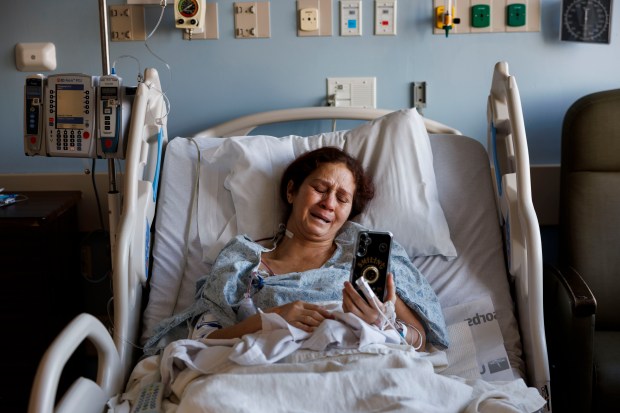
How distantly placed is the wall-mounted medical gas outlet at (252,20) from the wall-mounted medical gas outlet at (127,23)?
1.19 feet

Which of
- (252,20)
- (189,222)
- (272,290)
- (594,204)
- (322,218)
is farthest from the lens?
(252,20)

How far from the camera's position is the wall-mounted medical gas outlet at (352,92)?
2.68m

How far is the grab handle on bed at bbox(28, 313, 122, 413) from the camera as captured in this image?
1.40m

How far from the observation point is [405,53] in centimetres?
268

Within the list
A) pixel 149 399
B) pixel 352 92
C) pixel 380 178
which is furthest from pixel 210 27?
pixel 149 399

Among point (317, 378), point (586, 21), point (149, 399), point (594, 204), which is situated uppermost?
point (586, 21)

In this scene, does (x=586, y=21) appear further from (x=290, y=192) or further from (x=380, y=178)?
(x=290, y=192)

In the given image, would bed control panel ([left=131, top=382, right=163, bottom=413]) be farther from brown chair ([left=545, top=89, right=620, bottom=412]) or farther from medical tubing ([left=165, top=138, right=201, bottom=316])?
brown chair ([left=545, top=89, right=620, bottom=412])

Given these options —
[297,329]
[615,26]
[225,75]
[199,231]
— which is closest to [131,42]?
[225,75]

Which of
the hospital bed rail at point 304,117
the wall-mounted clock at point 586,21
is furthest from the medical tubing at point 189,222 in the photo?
the wall-mounted clock at point 586,21

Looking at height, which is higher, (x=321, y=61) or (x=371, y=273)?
(x=321, y=61)

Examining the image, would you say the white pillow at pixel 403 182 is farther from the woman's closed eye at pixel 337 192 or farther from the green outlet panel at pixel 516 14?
the green outlet panel at pixel 516 14

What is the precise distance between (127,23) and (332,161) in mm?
1079

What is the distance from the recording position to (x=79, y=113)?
215 cm
